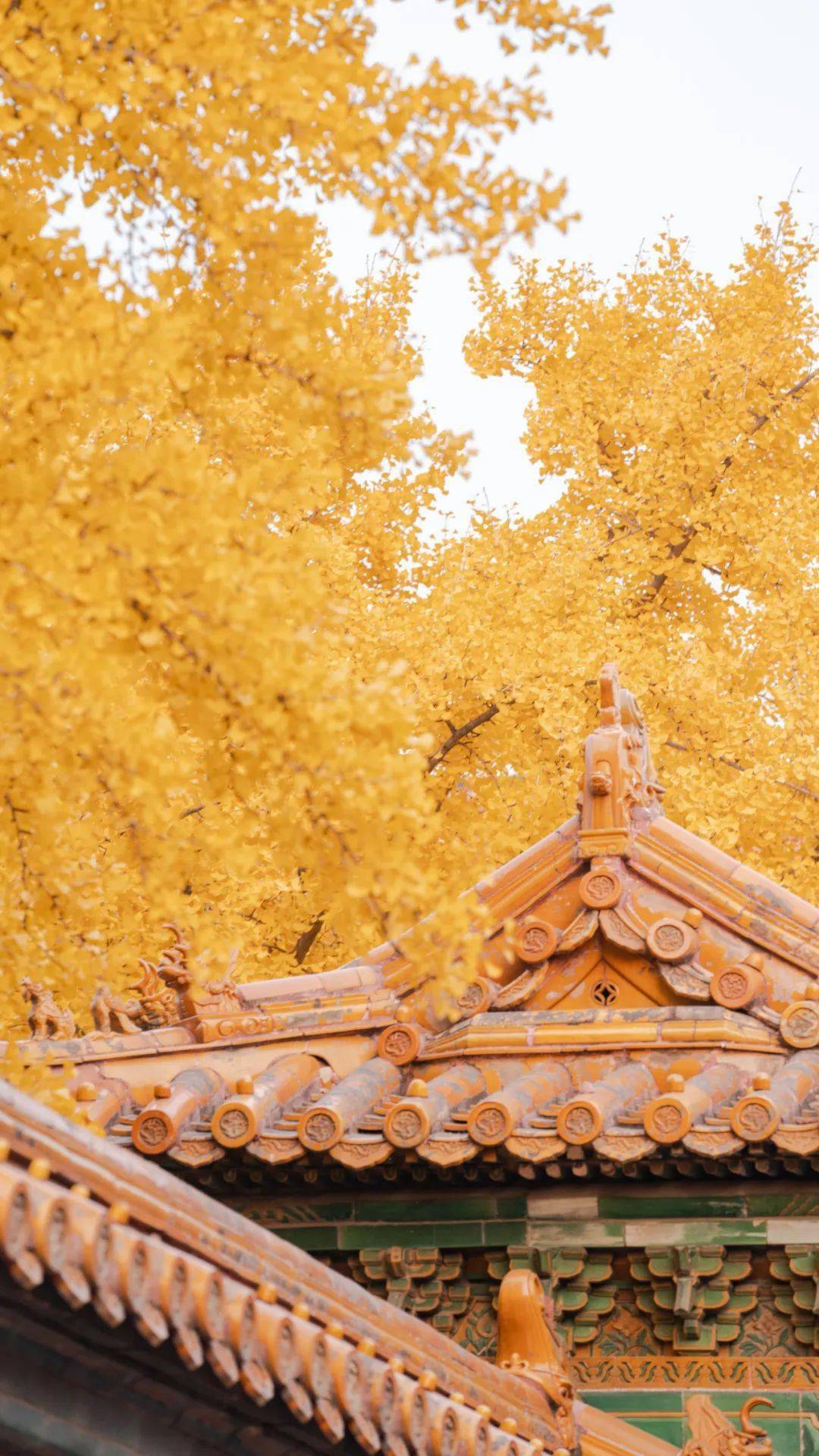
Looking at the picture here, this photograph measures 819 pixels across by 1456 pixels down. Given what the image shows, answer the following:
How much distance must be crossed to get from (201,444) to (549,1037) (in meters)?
2.77

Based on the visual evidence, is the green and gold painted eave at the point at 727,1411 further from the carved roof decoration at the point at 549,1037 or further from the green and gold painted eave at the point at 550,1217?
the carved roof decoration at the point at 549,1037

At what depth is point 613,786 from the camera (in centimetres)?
758

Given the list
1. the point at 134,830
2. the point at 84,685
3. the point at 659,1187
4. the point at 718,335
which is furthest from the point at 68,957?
the point at 718,335

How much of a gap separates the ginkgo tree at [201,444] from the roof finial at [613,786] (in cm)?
225

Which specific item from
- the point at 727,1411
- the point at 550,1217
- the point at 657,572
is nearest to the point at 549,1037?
the point at 550,1217

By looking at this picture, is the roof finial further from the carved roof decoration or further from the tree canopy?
the tree canopy

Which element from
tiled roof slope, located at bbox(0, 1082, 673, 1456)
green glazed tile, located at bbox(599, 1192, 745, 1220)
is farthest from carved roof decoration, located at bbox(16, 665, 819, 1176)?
tiled roof slope, located at bbox(0, 1082, 673, 1456)

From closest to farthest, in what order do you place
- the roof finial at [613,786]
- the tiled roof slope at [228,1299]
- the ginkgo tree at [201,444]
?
the tiled roof slope at [228,1299]
the ginkgo tree at [201,444]
the roof finial at [613,786]

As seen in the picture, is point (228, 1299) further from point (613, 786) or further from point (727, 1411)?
point (613, 786)

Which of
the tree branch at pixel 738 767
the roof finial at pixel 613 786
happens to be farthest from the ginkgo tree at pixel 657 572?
the roof finial at pixel 613 786

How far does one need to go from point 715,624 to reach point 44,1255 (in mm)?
13600

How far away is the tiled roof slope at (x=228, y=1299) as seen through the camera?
355 centimetres

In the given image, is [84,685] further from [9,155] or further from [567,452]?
[567,452]

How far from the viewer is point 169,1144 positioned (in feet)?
22.4
